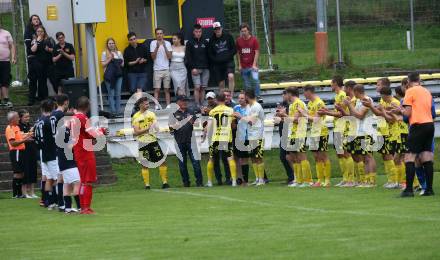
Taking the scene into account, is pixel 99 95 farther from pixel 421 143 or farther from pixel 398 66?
pixel 421 143

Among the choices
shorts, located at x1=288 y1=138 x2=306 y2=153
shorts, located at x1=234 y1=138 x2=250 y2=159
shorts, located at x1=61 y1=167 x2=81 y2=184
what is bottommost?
shorts, located at x1=234 y1=138 x2=250 y2=159

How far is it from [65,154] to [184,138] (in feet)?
18.7

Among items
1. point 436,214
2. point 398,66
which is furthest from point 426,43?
point 436,214

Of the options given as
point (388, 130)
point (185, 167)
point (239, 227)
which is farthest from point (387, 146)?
point (239, 227)

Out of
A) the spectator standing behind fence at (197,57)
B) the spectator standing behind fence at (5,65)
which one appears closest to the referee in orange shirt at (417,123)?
the spectator standing behind fence at (197,57)

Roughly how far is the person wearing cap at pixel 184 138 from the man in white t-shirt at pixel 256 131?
1.21 metres

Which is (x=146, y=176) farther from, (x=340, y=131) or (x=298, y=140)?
(x=340, y=131)

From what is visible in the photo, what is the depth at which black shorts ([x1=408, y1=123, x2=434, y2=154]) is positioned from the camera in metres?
16.4

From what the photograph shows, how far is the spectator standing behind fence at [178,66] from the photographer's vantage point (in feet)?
83.5

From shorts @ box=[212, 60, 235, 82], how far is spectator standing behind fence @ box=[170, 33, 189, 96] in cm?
75

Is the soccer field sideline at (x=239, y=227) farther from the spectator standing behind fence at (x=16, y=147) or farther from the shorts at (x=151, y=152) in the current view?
the shorts at (x=151, y=152)

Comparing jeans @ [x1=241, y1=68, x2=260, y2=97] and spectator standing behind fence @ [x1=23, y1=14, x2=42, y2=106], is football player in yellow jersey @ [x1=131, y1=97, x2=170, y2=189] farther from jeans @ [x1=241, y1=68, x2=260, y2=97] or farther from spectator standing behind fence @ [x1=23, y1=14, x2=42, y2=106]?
jeans @ [x1=241, y1=68, x2=260, y2=97]

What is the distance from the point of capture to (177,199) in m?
19.0

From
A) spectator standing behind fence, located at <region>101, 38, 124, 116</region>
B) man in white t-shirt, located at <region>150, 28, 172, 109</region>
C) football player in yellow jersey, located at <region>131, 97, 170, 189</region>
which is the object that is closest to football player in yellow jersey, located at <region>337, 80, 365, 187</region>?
football player in yellow jersey, located at <region>131, 97, 170, 189</region>
